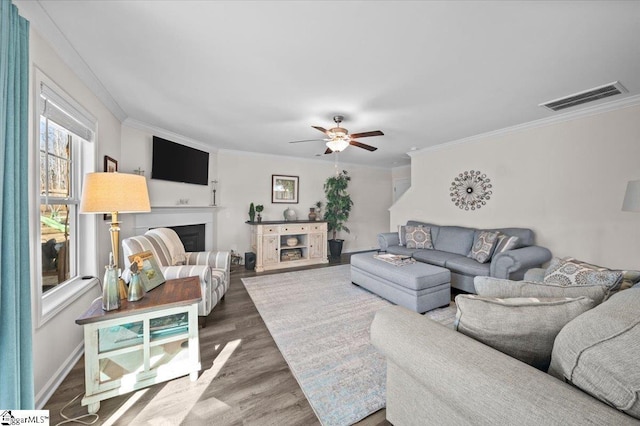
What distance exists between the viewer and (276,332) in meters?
2.38

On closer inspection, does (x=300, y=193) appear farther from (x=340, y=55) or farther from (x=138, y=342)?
(x=138, y=342)

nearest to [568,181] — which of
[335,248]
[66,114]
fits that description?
[335,248]

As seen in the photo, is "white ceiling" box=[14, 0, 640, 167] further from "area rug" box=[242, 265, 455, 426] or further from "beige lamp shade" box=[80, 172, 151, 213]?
"area rug" box=[242, 265, 455, 426]

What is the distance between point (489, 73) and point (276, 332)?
3113mm

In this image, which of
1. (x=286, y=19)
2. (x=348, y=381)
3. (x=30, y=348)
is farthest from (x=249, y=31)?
(x=348, y=381)

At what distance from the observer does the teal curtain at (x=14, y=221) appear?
43.2 inches

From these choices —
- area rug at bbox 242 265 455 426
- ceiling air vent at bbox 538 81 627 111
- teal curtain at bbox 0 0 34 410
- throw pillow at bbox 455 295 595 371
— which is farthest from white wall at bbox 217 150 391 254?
throw pillow at bbox 455 295 595 371

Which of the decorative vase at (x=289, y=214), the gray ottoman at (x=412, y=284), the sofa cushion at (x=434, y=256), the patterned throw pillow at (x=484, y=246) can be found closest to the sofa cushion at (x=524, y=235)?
the patterned throw pillow at (x=484, y=246)

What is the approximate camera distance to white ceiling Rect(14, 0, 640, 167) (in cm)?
147

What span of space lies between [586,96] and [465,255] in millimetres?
2340

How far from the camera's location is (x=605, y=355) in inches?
28.2

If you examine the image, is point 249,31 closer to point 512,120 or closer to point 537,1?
point 537,1

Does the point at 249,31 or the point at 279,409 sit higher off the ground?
the point at 249,31

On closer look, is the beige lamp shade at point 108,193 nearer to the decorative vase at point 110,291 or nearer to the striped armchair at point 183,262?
the decorative vase at point 110,291
